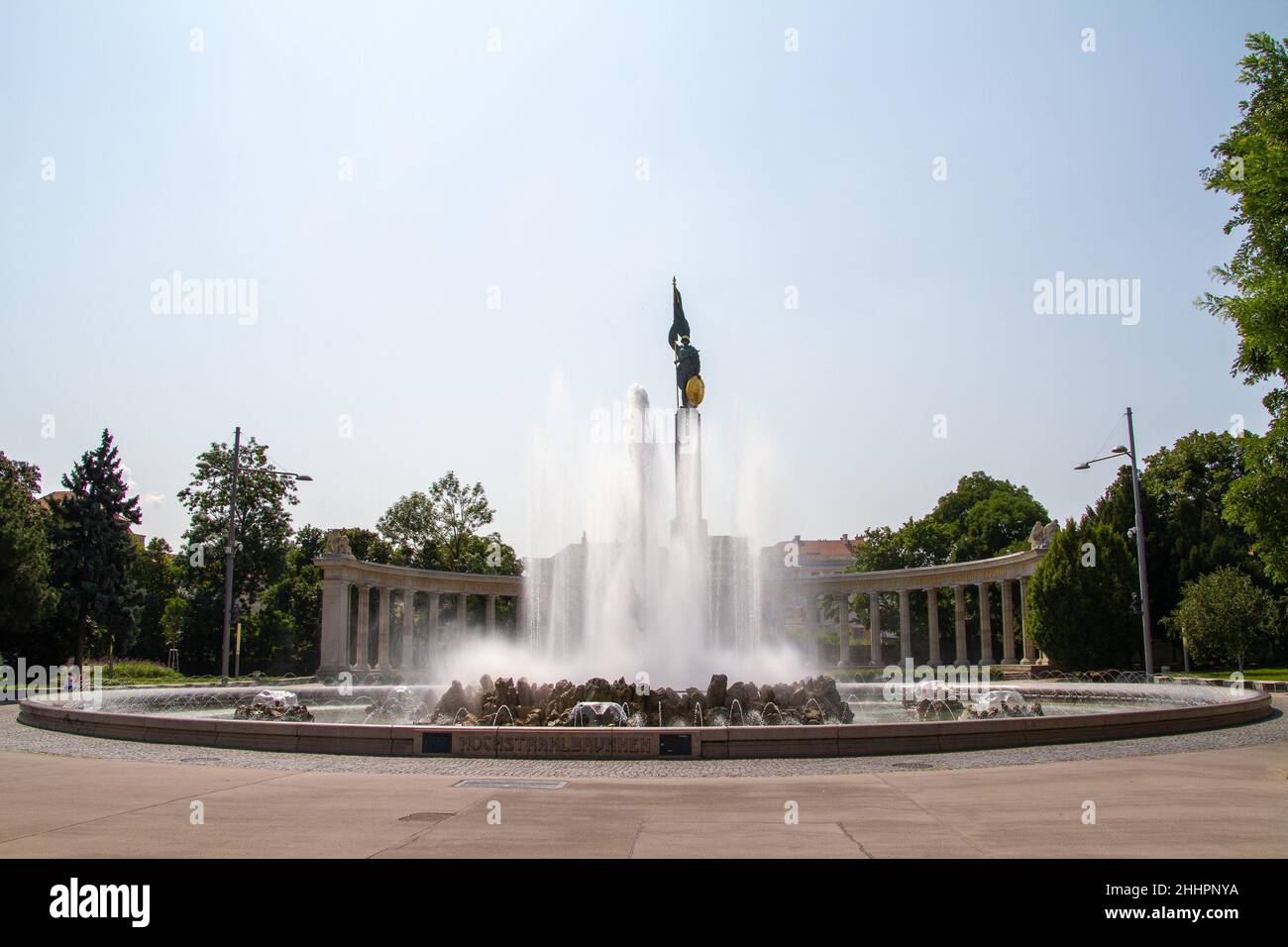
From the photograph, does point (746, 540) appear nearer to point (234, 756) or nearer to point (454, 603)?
point (234, 756)

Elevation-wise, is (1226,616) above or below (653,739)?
above

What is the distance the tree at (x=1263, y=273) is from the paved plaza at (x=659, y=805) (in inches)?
175

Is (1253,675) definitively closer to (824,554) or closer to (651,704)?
(651,704)

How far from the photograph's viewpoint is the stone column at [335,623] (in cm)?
5894

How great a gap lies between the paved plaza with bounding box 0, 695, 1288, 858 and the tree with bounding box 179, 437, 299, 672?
195 feet

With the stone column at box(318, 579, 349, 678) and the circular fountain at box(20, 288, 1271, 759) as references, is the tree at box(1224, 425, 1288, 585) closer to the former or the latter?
the circular fountain at box(20, 288, 1271, 759)

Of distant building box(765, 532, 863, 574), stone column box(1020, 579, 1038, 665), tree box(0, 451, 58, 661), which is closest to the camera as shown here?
tree box(0, 451, 58, 661)

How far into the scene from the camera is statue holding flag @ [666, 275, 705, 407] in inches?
1615

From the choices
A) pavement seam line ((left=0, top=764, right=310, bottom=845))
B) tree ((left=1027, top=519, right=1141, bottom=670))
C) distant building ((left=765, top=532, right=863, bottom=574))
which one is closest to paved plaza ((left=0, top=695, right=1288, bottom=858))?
pavement seam line ((left=0, top=764, right=310, bottom=845))

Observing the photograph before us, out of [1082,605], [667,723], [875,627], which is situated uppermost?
[1082,605]

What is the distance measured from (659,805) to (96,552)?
59.8m

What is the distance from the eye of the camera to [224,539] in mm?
76000

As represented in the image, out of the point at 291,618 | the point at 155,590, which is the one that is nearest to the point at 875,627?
the point at 291,618
